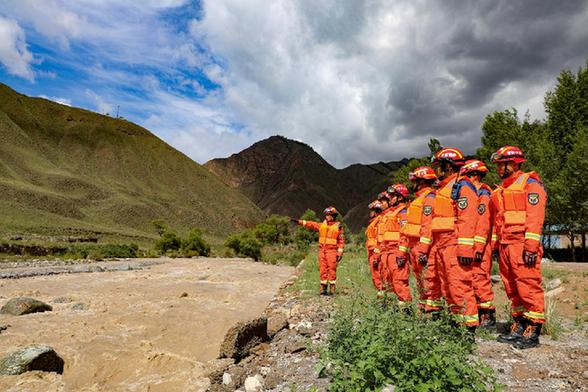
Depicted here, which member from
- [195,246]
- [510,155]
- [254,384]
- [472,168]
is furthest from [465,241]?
[195,246]

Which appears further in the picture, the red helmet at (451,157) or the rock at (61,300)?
the rock at (61,300)

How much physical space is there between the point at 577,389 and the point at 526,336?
1377mm

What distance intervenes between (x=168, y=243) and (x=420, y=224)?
4154cm

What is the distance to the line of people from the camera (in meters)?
4.84

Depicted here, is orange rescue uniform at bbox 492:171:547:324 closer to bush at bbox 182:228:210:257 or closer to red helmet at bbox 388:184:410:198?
red helmet at bbox 388:184:410:198

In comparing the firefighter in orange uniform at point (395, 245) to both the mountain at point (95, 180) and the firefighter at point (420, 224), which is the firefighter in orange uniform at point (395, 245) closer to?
the firefighter at point (420, 224)

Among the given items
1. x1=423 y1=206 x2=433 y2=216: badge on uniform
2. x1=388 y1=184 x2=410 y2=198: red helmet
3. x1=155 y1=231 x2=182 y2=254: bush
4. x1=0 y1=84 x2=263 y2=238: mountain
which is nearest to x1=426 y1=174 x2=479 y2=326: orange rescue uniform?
x1=423 y1=206 x2=433 y2=216: badge on uniform

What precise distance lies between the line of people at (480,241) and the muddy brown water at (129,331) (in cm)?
373

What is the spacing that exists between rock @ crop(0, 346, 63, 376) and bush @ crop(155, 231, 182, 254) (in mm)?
38481

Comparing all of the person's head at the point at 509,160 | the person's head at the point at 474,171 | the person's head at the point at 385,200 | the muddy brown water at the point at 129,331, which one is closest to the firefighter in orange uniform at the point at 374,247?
the person's head at the point at 385,200

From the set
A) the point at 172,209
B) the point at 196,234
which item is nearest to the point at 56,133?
the point at 172,209

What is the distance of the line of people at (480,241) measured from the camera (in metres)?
4.84

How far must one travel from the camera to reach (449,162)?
19.3ft

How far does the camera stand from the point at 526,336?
4758mm
